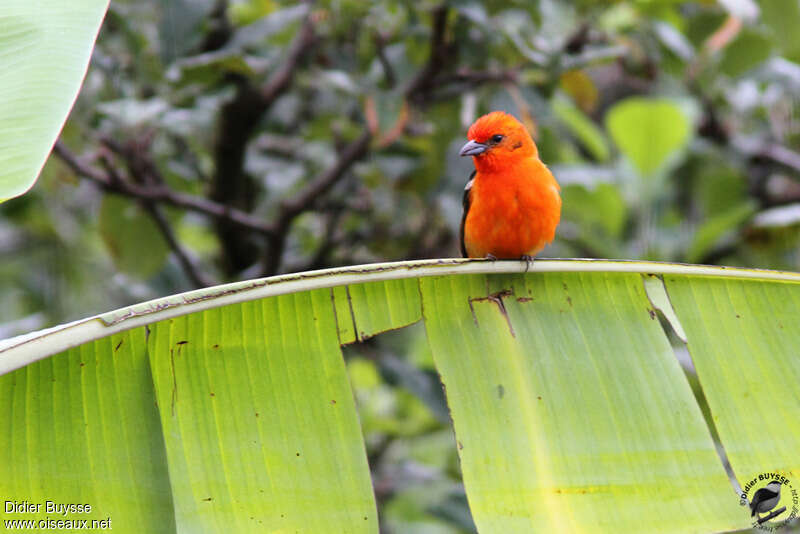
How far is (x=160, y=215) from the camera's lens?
161 inches

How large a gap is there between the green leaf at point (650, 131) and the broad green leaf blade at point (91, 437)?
3.46 metres

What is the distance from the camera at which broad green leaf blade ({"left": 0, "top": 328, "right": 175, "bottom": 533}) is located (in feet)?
5.25

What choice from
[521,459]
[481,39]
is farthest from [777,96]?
[521,459]

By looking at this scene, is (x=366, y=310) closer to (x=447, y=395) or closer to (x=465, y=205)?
(x=447, y=395)

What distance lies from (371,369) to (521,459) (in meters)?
3.18

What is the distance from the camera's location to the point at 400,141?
14.7 ft

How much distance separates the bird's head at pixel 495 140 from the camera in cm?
323

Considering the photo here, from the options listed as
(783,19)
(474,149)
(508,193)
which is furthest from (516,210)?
(783,19)

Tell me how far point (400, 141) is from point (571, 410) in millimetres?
2794

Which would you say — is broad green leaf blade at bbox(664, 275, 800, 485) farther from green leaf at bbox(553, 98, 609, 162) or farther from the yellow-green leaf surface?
green leaf at bbox(553, 98, 609, 162)

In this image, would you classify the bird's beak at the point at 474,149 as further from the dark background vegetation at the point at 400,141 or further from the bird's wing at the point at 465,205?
the dark background vegetation at the point at 400,141

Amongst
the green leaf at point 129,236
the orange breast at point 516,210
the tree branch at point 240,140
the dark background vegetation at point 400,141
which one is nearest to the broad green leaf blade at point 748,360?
the orange breast at point 516,210

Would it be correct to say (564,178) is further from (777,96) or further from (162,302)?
(162,302)

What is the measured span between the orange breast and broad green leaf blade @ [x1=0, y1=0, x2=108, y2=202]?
1869 millimetres
